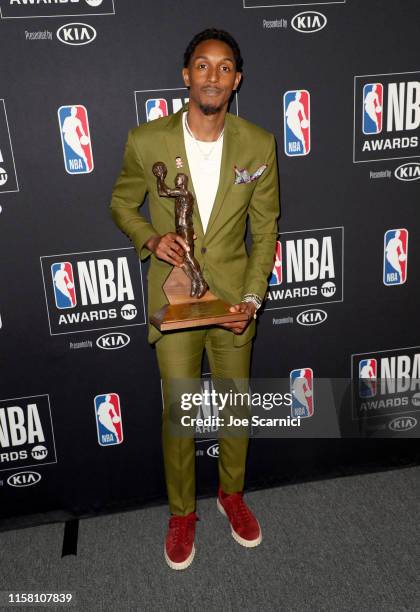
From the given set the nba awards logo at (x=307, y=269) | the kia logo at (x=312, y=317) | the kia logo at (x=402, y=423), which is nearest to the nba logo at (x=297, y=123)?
the nba awards logo at (x=307, y=269)

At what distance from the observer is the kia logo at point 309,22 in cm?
254

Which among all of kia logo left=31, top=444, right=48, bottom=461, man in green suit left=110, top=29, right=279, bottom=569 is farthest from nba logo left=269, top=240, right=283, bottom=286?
kia logo left=31, top=444, right=48, bottom=461

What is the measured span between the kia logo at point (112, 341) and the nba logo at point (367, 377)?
49.9 inches

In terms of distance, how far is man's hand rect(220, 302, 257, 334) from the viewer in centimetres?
225

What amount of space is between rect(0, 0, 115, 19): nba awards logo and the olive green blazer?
52cm

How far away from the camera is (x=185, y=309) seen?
2.21 meters

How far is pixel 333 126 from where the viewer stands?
8.89 feet

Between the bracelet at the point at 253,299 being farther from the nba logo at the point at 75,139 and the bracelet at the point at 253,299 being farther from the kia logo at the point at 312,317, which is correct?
the nba logo at the point at 75,139

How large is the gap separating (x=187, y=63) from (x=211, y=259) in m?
0.75

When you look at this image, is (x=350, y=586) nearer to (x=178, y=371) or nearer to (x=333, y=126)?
(x=178, y=371)

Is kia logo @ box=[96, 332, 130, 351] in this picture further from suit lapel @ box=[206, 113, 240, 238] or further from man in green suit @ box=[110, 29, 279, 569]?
suit lapel @ box=[206, 113, 240, 238]

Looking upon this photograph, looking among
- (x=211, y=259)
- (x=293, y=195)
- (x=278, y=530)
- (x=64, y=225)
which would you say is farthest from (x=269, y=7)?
(x=278, y=530)

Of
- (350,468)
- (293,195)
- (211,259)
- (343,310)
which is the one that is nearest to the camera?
(211,259)

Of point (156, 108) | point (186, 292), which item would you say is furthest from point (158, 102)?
point (186, 292)
